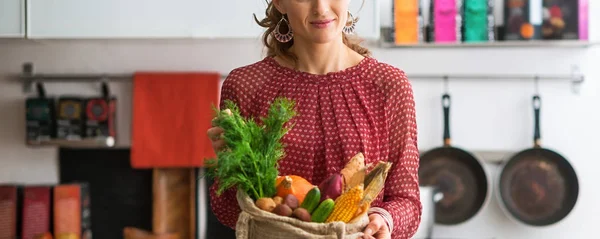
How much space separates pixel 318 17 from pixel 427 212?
1.82 m

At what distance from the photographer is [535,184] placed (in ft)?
10.2

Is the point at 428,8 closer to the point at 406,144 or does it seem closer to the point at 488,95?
the point at 488,95

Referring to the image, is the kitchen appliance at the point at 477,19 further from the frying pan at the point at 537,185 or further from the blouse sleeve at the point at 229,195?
the blouse sleeve at the point at 229,195

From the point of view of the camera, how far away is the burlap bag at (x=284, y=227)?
1.04 meters

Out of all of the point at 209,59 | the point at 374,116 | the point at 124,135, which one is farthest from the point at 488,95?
the point at 374,116

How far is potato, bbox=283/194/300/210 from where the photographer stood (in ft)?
3.51

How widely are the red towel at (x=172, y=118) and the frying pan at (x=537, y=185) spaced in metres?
1.00

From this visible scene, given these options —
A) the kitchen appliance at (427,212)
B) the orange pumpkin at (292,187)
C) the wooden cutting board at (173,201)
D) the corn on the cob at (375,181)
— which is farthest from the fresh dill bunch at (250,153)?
the wooden cutting board at (173,201)

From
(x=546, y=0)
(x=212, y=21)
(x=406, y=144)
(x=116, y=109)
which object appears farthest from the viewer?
(x=116, y=109)

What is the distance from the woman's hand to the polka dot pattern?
0.29 feet

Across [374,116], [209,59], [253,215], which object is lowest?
[253,215]

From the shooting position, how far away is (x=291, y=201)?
107 cm

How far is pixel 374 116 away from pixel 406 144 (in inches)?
2.3

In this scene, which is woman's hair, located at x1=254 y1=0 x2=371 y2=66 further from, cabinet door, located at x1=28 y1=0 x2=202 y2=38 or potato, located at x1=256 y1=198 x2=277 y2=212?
cabinet door, located at x1=28 y1=0 x2=202 y2=38
